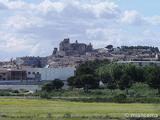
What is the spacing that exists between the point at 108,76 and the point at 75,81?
12261mm

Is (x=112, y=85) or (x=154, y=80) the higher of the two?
(x=154, y=80)

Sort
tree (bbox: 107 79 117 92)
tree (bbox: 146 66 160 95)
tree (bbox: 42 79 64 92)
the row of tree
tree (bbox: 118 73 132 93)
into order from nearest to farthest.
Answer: tree (bbox: 146 66 160 95) → the row of tree → tree (bbox: 118 73 132 93) → tree (bbox: 42 79 64 92) → tree (bbox: 107 79 117 92)

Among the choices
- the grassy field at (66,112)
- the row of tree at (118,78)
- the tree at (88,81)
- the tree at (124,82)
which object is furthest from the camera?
the tree at (88,81)

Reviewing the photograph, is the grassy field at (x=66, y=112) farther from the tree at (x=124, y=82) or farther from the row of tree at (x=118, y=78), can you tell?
the tree at (x=124, y=82)

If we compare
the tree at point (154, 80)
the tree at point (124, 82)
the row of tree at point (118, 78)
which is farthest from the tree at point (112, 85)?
the tree at point (154, 80)

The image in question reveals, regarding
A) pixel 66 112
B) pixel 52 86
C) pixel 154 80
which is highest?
pixel 154 80

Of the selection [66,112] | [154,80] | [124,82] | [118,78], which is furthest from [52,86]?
[66,112]

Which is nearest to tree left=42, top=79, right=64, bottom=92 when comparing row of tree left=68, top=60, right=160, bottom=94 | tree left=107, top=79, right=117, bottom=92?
row of tree left=68, top=60, right=160, bottom=94

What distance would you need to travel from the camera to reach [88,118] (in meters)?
43.0

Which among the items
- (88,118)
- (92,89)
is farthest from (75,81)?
(88,118)

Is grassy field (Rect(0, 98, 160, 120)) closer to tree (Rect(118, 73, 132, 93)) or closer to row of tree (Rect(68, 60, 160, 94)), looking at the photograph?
row of tree (Rect(68, 60, 160, 94))

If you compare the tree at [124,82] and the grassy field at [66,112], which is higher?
the tree at [124,82]

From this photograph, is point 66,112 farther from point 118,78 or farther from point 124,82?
point 118,78

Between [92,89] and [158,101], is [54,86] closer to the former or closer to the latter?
[92,89]
